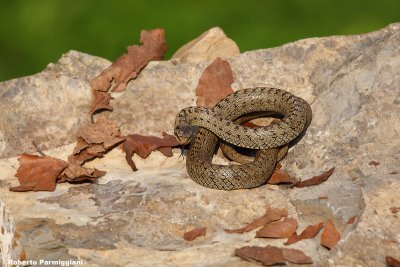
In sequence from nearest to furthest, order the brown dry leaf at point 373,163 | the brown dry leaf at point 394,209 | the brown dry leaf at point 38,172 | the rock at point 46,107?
the brown dry leaf at point 394,209
the brown dry leaf at point 373,163
the brown dry leaf at point 38,172
the rock at point 46,107

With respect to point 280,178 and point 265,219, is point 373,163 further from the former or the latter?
point 265,219

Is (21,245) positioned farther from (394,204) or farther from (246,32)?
(246,32)

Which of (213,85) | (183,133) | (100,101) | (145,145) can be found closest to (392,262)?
(183,133)

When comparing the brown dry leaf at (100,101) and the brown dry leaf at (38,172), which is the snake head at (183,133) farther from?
the brown dry leaf at (38,172)

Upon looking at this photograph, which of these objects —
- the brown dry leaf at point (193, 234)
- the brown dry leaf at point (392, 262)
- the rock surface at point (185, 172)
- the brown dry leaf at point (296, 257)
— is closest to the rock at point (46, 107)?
the rock surface at point (185, 172)

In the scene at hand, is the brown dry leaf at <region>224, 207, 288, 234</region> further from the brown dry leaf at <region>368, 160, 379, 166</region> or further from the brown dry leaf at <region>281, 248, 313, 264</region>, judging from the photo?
the brown dry leaf at <region>368, 160, 379, 166</region>

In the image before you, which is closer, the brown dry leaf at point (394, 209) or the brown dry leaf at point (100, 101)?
the brown dry leaf at point (394, 209)

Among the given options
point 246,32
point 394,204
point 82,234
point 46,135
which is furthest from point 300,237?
point 246,32
